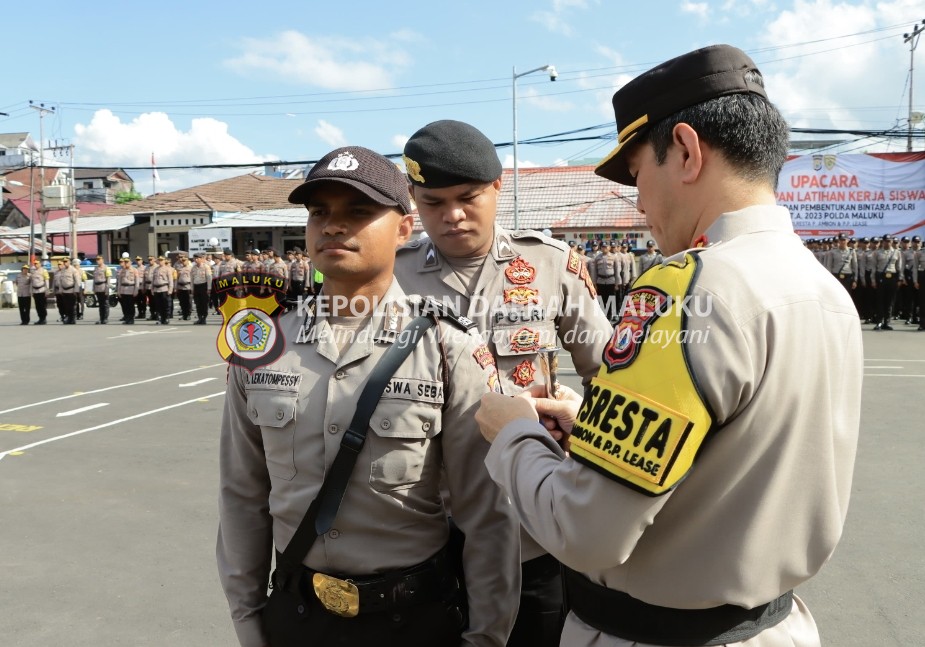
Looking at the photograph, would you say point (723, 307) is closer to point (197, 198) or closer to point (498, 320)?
point (498, 320)

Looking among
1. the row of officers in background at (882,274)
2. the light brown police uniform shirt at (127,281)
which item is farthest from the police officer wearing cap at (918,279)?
the light brown police uniform shirt at (127,281)

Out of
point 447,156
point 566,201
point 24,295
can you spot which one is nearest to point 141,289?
point 24,295

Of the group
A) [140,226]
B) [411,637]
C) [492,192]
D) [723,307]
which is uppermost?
[140,226]

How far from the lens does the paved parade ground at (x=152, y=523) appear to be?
324cm

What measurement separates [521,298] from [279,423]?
1.07 meters

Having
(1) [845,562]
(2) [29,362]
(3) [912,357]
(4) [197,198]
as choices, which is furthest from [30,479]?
(4) [197,198]

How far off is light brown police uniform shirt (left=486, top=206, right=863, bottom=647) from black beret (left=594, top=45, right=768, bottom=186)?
0.73 feet

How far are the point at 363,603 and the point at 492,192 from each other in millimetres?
1465

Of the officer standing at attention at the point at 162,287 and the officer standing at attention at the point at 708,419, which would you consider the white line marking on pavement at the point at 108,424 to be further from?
the officer standing at attention at the point at 162,287

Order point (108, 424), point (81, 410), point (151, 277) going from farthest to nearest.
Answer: point (151, 277)
point (81, 410)
point (108, 424)

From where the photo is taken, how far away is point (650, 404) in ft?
3.70

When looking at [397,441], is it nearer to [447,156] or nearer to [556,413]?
[556,413]

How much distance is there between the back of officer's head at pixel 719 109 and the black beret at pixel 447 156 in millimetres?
1081

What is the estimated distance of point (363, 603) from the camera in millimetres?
1700
